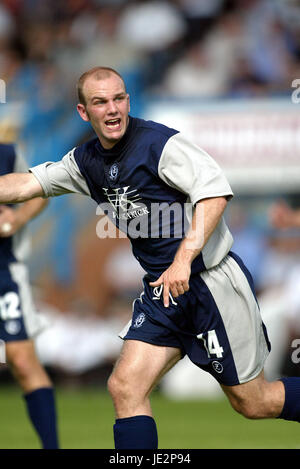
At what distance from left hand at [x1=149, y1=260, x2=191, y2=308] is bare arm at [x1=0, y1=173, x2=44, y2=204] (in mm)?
1007

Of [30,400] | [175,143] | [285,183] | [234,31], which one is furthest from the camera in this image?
[234,31]

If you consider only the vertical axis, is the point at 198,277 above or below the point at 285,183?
above

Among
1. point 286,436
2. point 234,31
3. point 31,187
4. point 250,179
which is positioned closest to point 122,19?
point 234,31

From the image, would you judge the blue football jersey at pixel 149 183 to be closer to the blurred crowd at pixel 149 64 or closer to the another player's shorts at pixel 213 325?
the another player's shorts at pixel 213 325

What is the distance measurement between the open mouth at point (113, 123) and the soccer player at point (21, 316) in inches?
70.7

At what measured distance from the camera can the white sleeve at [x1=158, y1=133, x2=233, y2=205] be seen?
16.1 ft

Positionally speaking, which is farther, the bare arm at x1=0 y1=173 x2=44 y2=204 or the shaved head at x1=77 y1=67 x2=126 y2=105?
the bare arm at x1=0 y1=173 x2=44 y2=204

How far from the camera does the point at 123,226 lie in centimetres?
532

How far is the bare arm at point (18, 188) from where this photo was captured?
5.33m

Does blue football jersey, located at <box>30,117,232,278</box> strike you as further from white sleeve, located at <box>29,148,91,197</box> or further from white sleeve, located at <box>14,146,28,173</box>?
white sleeve, located at <box>14,146,28,173</box>

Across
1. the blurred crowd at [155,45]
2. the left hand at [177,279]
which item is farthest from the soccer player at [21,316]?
the blurred crowd at [155,45]

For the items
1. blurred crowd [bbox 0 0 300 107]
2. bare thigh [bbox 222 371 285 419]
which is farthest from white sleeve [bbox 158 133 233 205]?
blurred crowd [bbox 0 0 300 107]
